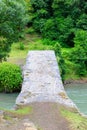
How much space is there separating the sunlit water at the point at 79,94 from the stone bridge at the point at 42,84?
271 centimetres

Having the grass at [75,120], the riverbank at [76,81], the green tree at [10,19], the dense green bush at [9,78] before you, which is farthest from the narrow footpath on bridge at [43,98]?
the riverbank at [76,81]

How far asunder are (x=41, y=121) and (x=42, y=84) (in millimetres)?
3375

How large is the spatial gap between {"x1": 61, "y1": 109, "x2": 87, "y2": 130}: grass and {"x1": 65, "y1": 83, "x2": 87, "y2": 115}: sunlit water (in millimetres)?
7551

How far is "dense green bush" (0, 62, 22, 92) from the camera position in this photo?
20547 mm

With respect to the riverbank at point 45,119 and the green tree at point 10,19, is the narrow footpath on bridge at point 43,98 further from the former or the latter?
the green tree at point 10,19

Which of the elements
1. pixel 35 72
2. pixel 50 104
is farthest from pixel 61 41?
pixel 50 104

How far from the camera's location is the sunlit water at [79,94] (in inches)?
722

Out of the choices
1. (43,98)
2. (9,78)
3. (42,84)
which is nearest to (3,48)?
(9,78)

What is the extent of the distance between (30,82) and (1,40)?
349 inches

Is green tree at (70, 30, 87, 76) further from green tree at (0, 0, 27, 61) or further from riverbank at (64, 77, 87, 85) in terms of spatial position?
green tree at (0, 0, 27, 61)

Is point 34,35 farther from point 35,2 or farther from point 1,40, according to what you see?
point 1,40

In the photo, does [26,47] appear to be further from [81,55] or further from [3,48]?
[3,48]

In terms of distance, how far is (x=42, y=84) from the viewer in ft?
40.4

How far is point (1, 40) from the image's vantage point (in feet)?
69.1
